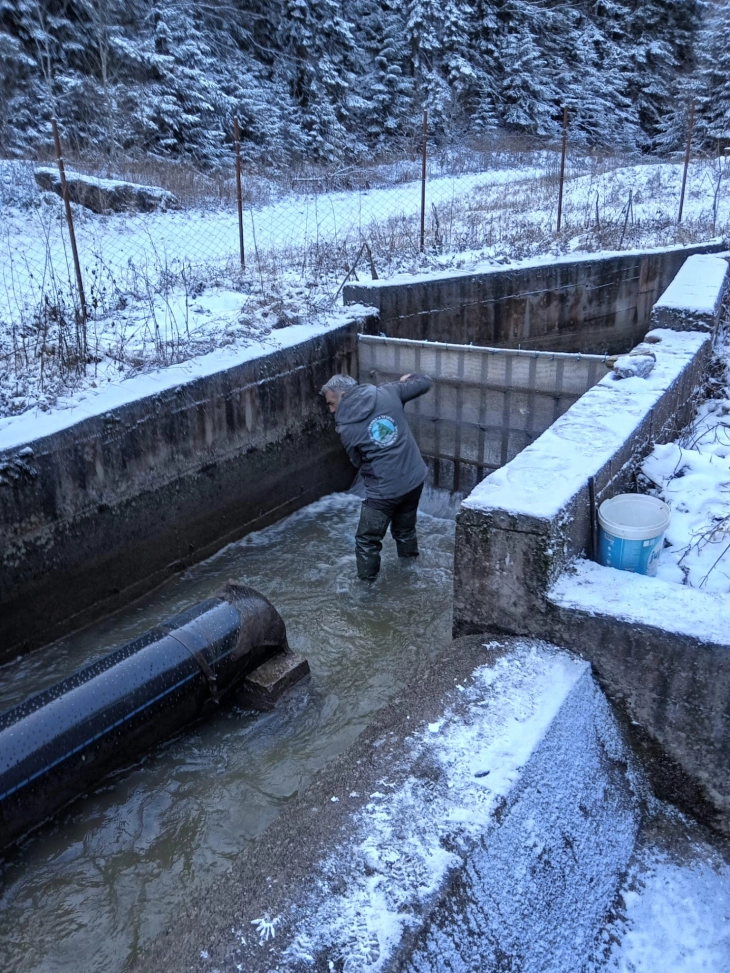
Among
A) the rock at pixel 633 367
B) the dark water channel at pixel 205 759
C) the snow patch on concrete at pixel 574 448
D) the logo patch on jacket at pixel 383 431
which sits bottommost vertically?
the dark water channel at pixel 205 759

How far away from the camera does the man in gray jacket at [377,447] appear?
5.73 meters

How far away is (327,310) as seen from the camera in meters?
8.02

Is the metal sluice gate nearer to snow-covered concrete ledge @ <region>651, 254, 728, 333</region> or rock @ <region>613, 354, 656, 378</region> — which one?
snow-covered concrete ledge @ <region>651, 254, 728, 333</region>

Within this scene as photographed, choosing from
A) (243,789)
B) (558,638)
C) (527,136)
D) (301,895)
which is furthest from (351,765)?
(527,136)

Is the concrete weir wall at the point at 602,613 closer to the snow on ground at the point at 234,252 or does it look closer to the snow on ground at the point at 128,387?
the snow on ground at the point at 128,387

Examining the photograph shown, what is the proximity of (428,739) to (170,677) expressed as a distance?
6.13ft

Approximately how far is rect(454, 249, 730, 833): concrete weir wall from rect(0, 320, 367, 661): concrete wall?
3.27 meters

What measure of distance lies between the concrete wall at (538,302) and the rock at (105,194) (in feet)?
21.5

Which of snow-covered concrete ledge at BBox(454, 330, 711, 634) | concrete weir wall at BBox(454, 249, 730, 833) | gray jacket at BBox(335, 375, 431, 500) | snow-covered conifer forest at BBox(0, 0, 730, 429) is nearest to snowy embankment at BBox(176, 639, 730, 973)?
concrete weir wall at BBox(454, 249, 730, 833)

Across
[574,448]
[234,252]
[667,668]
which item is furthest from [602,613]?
[234,252]

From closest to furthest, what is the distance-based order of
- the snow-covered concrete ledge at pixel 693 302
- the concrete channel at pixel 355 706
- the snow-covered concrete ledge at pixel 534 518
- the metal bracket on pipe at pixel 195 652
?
the concrete channel at pixel 355 706
the snow-covered concrete ledge at pixel 534 518
the metal bracket on pipe at pixel 195 652
the snow-covered concrete ledge at pixel 693 302

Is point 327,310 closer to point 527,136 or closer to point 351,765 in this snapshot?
point 351,765

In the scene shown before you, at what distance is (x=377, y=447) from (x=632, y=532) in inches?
112

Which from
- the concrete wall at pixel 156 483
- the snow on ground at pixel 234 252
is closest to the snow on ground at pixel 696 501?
the concrete wall at pixel 156 483
